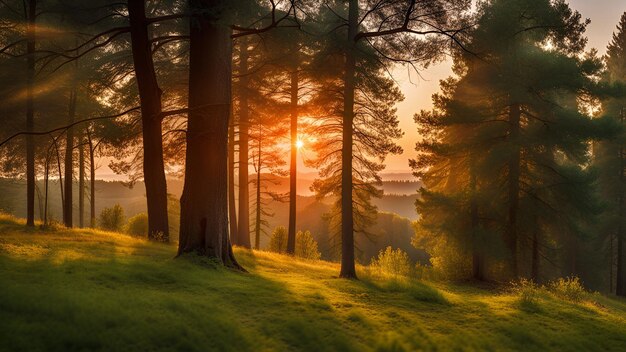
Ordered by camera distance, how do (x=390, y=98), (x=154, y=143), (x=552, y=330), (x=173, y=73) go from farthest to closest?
1. (x=173, y=73)
2. (x=390, y=98)
3. (x=154, y=143)
4. (x=552, y=330)

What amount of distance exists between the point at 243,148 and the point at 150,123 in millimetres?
8527

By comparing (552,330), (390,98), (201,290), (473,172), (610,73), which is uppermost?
(610,73)

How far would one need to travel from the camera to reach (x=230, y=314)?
6.14m

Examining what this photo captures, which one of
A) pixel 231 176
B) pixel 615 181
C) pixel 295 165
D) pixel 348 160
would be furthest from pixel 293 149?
pixel 615 181

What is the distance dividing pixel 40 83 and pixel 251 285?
44.4ft

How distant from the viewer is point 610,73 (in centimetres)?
3297

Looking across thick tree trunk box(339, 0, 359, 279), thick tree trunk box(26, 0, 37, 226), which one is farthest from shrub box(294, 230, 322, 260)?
thick tree trunk box(26, 0, 37, 226)

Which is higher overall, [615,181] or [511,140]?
[511,140]

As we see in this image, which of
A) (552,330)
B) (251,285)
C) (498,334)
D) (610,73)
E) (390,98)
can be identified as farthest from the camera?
(610,73)

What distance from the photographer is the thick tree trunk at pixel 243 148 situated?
68.0 feet

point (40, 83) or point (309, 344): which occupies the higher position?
point (40, 83)

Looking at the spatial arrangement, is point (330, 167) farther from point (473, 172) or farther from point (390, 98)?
point (473, 172)

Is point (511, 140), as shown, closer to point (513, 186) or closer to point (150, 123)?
point (513, 186)

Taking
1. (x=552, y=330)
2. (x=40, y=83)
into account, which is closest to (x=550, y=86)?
(x=552, y=330)
